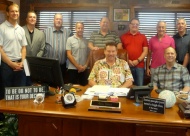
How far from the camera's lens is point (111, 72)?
2.80 metres

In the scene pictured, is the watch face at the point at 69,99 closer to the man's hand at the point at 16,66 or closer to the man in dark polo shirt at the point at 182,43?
the man's hand at the point at 16,66

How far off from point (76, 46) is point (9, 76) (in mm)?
1102

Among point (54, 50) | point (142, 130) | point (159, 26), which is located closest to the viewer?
point (142, 130)

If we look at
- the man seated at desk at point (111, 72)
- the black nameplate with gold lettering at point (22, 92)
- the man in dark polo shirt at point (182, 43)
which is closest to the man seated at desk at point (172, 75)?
the man seated at desk at point (111, 72)

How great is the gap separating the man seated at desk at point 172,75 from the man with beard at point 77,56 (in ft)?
4.29

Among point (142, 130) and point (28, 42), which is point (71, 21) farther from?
point (142, 130)

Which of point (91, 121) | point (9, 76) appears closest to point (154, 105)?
point (91, 121)

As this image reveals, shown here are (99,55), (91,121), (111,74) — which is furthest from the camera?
(99,55)

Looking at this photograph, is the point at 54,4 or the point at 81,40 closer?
the point at 81,40

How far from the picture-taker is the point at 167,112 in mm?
1764

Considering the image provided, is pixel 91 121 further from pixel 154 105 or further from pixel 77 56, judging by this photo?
pixel 77 56

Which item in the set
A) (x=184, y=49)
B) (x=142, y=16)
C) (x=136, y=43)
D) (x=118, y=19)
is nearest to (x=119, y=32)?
(x=118, y=19)

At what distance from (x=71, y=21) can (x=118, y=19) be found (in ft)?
3.18

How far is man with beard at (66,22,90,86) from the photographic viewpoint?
3.72 meters
